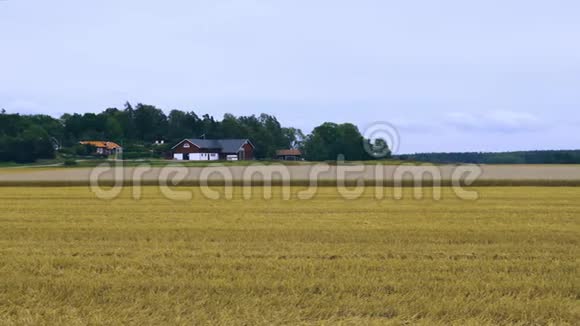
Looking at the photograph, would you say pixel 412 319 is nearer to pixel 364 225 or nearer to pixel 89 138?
pixel 364 225

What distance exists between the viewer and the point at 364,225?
41.9 ft

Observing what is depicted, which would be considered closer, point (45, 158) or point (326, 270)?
point (326, 270)

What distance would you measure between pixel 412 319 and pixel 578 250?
536 centimetres

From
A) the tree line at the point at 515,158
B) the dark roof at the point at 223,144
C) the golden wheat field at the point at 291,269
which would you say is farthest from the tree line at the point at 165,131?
the golden wheat field at the point at 291,269

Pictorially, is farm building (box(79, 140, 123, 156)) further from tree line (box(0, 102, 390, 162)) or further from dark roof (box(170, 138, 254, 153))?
dark roof (box(170, 138, 254, 153))

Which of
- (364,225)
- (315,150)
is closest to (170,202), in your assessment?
(364,225)

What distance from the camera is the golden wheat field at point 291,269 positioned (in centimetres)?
619

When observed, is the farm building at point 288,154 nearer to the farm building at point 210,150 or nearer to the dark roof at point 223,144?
the farm building at point 210,150

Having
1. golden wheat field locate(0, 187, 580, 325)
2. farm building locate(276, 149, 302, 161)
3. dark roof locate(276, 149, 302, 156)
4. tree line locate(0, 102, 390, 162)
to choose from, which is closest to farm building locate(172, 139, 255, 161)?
tree line locate(0, 102, 390, 162)

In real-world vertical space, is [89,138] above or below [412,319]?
above

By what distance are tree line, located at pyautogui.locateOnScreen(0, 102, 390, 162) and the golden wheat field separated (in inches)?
2742

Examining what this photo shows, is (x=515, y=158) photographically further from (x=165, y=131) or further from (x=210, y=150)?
(x=165, y=131)

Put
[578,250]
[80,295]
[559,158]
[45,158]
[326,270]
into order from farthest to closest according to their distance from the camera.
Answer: [45,158]
[559,158]
[578,250]
[326,270]
[80,295]

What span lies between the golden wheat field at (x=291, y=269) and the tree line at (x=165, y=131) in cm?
6965
